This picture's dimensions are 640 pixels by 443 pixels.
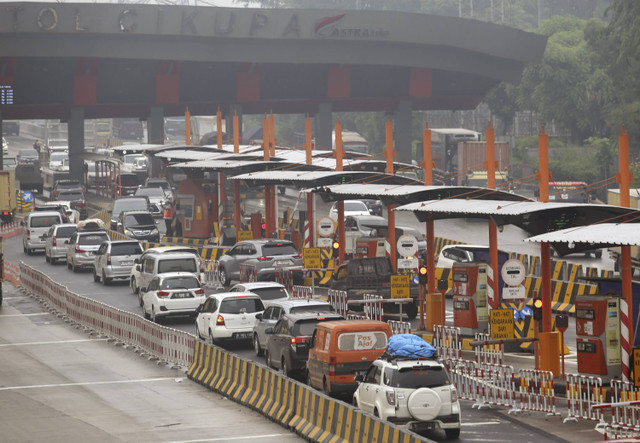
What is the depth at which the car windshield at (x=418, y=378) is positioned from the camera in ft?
62.2

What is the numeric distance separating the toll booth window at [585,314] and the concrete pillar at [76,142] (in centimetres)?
7435

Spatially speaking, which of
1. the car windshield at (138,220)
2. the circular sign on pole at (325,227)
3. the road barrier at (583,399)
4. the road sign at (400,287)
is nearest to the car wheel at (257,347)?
the road sign at (400,287)

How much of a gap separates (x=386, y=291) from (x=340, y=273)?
1.67 meters

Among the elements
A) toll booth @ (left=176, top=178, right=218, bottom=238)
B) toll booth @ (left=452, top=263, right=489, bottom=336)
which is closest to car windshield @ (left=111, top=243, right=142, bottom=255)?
toll booth @ (left=176, top=178, right=218, bottom=238)

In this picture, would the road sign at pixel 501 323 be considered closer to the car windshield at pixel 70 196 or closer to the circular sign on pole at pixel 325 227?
the circular sign on pole at pixel 325 227

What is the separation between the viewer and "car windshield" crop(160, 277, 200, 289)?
3491 cm

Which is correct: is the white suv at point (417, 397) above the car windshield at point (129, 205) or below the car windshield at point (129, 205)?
below

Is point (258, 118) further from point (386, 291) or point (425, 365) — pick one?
point (425, 365)

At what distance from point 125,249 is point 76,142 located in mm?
50680

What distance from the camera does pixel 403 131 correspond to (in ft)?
339

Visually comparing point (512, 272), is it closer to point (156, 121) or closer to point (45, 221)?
point (45, 221)

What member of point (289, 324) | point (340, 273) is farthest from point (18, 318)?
point (289, 324)

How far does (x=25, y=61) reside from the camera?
294ft

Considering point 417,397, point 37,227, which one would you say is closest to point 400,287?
point 417,397
